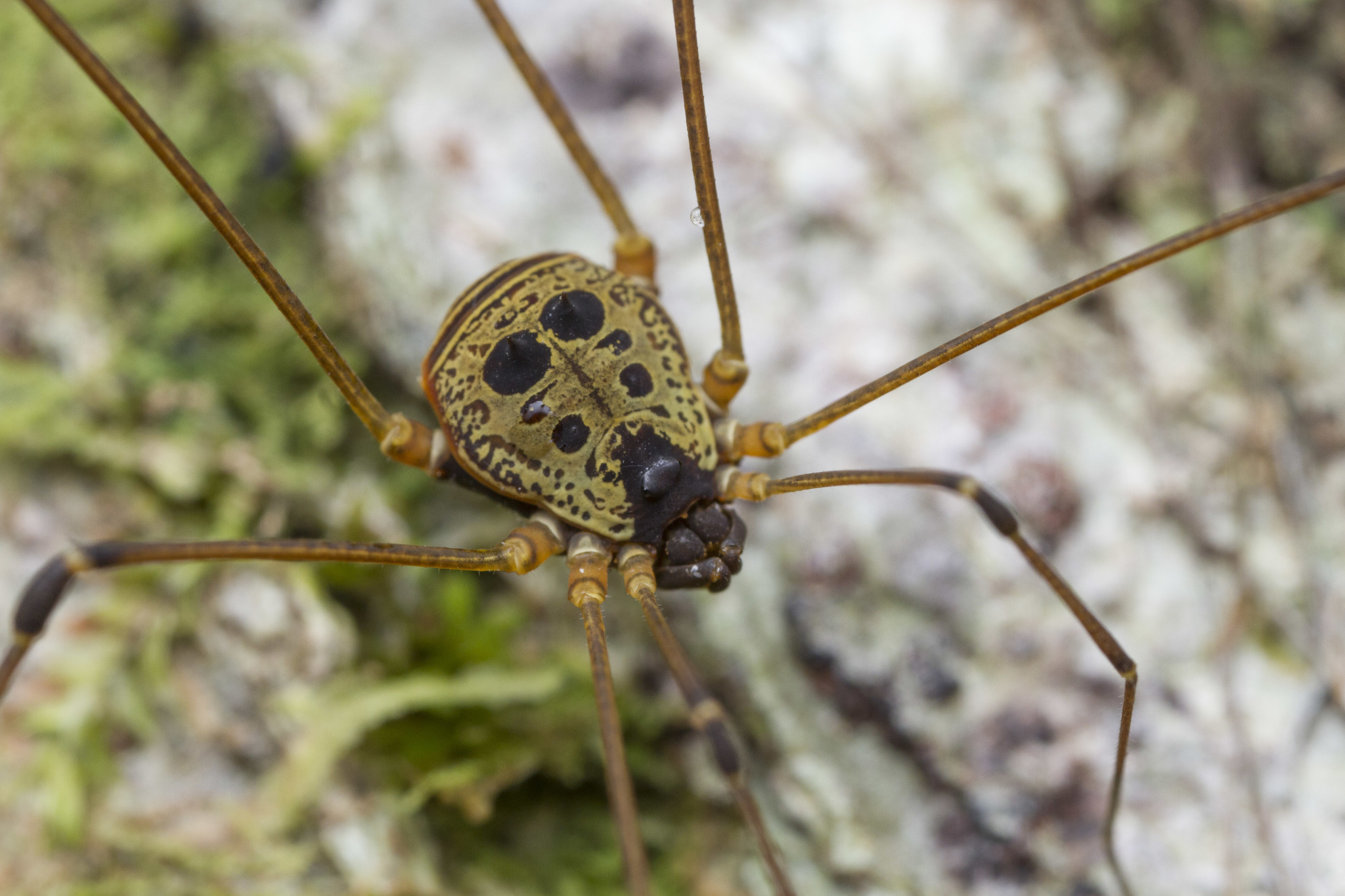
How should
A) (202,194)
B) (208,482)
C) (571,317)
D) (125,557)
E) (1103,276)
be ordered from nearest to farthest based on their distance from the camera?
(125,557) < (202,194) < (1103,276) < (571,317) < (208,482)

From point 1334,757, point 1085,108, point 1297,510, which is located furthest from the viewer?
point 1085,108

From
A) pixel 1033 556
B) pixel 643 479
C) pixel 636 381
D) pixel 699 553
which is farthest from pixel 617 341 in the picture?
pixel 1033 556

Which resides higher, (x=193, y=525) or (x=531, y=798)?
(x=193, y=525)

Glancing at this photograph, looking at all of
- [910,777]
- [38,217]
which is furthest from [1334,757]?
[38,217]

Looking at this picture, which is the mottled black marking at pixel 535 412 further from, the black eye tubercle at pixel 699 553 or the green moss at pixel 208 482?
the green moss at pixel 208 482

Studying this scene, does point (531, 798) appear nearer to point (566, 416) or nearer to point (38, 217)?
point (566, 416)

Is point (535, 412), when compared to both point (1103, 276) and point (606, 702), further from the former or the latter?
point (1103, 276)
